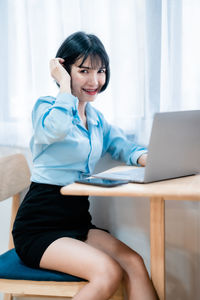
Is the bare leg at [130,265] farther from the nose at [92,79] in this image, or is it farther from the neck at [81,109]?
the nose at [92,79]

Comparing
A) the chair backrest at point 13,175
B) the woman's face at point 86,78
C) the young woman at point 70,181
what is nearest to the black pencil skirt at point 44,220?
the young woman at point 70,181

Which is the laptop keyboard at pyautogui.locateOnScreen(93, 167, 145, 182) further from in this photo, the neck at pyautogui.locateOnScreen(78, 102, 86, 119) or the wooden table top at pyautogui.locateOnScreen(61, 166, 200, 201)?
the neck at pyautogui.locateOnScreen(78, 102, 86, 119)

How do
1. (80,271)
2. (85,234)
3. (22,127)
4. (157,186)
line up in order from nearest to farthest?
(157,186)
(80,271)
(85,234)
(22,127)

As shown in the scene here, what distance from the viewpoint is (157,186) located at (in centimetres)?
101

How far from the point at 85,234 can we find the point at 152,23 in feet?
3.05

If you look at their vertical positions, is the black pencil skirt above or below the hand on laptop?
below

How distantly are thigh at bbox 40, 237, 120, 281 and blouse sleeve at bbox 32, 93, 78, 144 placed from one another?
360 millimetres

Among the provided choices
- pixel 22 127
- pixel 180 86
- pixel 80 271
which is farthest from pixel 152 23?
pixel 80 271

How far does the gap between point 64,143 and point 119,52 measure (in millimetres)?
522

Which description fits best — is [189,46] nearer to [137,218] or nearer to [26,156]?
[137,218]

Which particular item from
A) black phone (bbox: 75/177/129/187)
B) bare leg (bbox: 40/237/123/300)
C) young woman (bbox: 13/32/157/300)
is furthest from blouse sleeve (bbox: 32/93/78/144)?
bare leg (bbox: 40/237/123/300)

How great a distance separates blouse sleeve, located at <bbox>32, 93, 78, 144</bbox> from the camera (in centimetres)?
123

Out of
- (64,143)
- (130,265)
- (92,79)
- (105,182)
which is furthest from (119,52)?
(130,265)

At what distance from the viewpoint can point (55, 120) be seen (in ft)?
4.03
